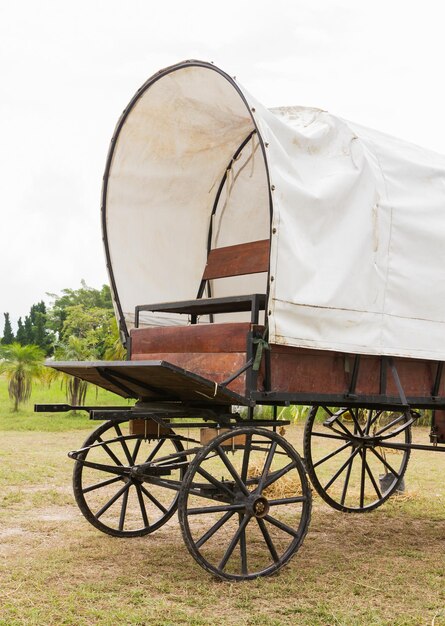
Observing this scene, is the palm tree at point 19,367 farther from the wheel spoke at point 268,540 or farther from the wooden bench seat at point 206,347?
the wheel spoke at point 268,540

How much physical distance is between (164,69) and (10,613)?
3.70m

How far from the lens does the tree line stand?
61.1 feet

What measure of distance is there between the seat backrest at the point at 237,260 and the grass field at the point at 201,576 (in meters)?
2.05

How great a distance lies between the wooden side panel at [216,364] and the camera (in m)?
5.10

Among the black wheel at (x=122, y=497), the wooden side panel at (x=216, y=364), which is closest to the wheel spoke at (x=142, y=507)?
the black wheel at (x=122, y=497)

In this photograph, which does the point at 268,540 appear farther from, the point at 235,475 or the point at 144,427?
the point at 144,427

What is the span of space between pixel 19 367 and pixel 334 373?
1401 centimetres

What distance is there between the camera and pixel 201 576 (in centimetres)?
508

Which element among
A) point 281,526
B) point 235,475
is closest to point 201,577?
point 281,526

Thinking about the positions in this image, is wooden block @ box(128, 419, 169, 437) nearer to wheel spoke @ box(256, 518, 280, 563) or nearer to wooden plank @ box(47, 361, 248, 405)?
wooden plank @ box(47, 361, 248, 405)

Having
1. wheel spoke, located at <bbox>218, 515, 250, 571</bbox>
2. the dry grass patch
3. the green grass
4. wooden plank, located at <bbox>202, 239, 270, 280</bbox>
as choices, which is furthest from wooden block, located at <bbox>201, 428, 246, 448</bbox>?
the green grass

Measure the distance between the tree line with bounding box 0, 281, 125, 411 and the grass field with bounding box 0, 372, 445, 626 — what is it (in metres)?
10.8

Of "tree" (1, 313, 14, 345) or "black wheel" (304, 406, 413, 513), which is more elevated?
"tree" (1, 313, 14, 345)

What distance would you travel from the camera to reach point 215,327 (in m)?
5.33
